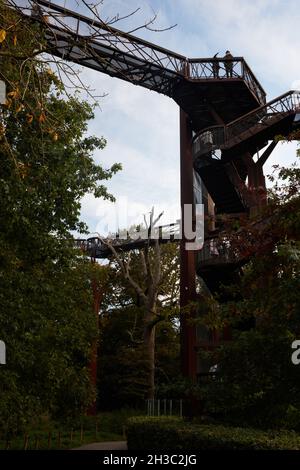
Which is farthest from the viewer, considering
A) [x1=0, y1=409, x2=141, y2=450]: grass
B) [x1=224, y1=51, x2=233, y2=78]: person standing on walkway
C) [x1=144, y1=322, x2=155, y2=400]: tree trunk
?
[x1=144, y1=322, x2=155, y2=400]: tree trunk

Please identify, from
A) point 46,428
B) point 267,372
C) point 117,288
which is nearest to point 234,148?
point 267,372

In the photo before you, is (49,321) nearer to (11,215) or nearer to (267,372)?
(11,215)

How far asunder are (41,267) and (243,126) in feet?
31.2

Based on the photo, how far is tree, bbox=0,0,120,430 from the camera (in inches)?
364

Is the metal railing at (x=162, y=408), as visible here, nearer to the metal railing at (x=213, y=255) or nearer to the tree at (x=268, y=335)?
the metal railing at (x=213, y=255)

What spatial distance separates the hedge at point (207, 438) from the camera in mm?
7012

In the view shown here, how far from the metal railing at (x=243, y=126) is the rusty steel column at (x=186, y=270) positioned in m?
2.05

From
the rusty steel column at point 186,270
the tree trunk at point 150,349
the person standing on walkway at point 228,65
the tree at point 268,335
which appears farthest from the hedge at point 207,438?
the person standing on walkway at point 228,65

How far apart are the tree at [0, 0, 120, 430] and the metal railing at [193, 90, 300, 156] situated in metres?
6.08

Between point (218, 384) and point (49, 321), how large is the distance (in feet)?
12.7

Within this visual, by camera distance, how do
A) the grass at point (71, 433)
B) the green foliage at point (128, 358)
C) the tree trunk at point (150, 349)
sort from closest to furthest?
the grass at point (71, 433) < the tree trunk at point (150, 349) < the green foliage at point (128, 358)

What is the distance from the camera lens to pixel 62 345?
1166 cm

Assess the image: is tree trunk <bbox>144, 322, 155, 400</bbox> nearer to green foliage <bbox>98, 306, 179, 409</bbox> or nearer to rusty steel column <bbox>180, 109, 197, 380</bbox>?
green foliage <bbox>98, 306, 179, 409</bbox>

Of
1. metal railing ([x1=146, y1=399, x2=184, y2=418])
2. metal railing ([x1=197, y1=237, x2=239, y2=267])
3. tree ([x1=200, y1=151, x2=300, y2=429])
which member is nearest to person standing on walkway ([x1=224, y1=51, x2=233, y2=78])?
metal railing ([x1=197, y1=237, x2=239, y2=267])
